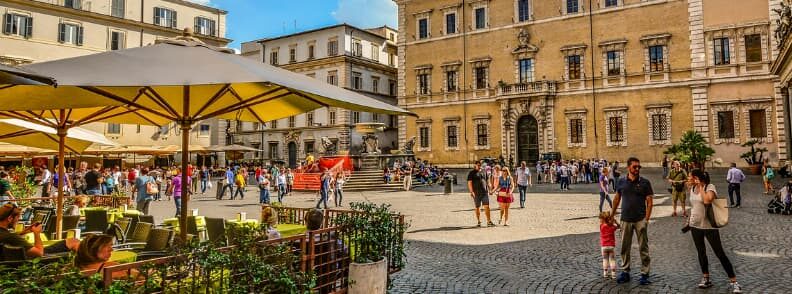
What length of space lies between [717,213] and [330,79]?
43.9 meters

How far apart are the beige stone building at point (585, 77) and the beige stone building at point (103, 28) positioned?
1803 centimetres

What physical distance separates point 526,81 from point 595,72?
4934mm

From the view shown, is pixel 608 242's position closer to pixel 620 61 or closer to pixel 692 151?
pixel 692 151

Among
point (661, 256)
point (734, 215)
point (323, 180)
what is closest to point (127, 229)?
point (661, 256)

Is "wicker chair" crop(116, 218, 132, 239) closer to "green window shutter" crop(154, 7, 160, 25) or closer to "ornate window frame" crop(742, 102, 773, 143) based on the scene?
"ornate window frame" crop(742, 102, 773, 143)

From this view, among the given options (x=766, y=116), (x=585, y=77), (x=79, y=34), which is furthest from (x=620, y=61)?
(x=79, y=34)

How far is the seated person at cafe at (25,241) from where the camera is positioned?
506cm

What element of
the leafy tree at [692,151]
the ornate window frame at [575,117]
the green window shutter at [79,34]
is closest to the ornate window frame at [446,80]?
the ornate window frame at [575,117]

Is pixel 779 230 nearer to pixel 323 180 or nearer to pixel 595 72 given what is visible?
pixel 323 180

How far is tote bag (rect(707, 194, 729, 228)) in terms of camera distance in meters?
6.14

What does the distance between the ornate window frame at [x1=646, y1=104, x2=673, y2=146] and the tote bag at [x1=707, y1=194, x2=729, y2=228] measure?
28.6 m

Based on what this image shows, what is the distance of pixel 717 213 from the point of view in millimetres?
6176

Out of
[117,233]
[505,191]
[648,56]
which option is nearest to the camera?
[117,233]

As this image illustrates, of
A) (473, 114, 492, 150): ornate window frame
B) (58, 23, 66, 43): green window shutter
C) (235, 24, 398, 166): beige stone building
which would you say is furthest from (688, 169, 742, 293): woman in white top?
(58, 23, 66, 43): green window shutter
